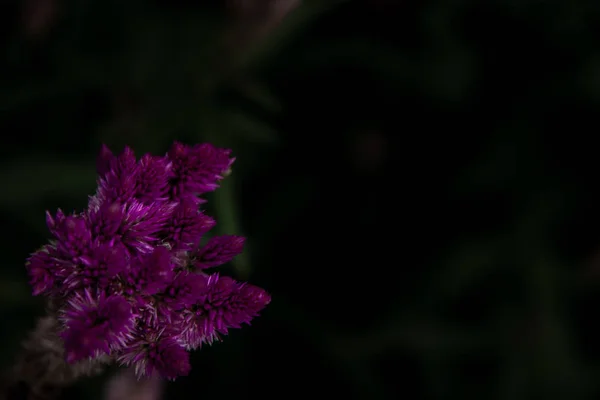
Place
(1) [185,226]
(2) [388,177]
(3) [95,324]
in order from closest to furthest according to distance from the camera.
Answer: (3) [95,324] → (1) [185,226] → (2) [388,177]

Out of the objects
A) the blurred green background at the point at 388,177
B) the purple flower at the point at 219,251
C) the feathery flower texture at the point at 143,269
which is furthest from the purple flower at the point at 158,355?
the blurred green background at the point at 388,177

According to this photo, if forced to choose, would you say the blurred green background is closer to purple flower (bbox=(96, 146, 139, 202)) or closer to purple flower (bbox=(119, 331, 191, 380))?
purple flower (bbox=(96, 146, 139, 202))

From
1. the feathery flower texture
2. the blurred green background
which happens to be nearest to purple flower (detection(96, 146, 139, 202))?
the feathery flower texture

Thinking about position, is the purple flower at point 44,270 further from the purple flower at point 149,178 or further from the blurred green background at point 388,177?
the blurred green background at point 388,177

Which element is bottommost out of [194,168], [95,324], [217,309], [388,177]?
[95,324]

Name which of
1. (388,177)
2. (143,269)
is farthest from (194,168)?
(388,177)

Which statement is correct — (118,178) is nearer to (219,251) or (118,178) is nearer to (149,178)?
(149,178)

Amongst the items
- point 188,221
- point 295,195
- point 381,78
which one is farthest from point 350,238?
point 188,221

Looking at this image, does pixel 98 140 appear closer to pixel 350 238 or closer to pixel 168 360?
pixel 350 238

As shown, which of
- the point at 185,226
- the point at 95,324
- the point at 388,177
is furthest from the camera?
the point at 388,177
